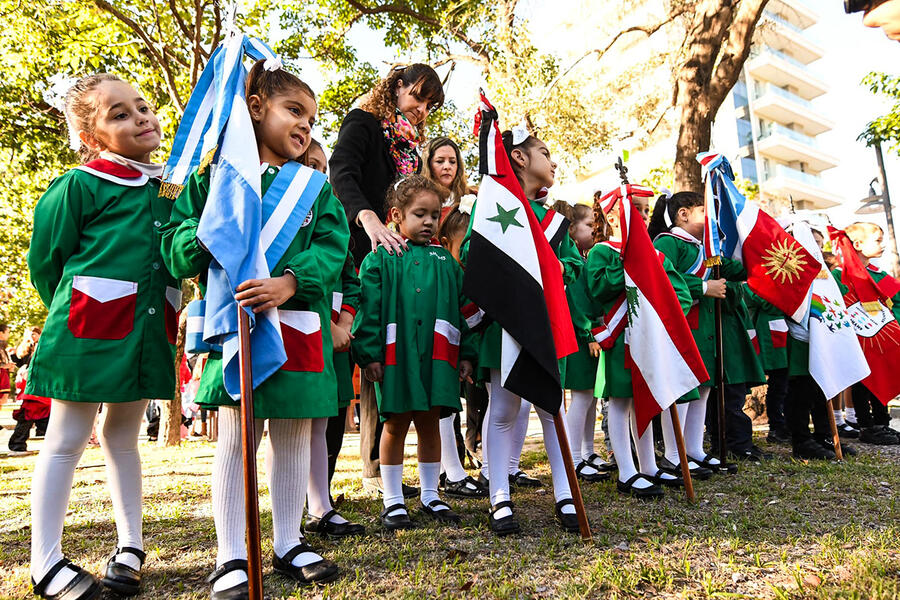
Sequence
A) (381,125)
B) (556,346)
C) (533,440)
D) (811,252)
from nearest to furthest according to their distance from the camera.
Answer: (556,346) → (381,125) → (811,252) → (533,440)

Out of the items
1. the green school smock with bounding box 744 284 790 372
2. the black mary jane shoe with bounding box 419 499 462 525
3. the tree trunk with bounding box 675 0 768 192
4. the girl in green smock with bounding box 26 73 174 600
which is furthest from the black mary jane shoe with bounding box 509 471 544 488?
the tree trunk with bounding box 675 0 768 192

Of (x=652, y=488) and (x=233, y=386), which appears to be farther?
(x=652, y=488)

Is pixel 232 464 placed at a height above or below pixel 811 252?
below

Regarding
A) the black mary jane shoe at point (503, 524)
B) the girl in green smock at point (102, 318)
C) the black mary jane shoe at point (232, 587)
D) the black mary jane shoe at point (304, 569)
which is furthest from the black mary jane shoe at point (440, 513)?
the girl in green smock at point (102, 318)

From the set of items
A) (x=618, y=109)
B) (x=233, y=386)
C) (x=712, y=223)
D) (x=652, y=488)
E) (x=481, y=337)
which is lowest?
(x=652, y=488)

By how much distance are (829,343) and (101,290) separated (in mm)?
5125

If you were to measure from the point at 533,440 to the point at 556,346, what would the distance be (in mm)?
4716

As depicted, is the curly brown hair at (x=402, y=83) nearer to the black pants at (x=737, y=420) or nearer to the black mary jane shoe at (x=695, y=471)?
the black mary jane shoe at (x=695, y=471)

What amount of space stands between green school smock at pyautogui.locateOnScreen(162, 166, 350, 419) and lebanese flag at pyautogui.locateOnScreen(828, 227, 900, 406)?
4.85m

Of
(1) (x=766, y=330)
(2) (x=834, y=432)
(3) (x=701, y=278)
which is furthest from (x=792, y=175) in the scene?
(3) (x=701, y=278)

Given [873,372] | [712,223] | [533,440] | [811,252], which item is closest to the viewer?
[712,223]

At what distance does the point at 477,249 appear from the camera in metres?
3.23

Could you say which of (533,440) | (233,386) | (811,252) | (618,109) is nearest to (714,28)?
(811,252)

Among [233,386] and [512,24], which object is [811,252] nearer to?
[233,386]
